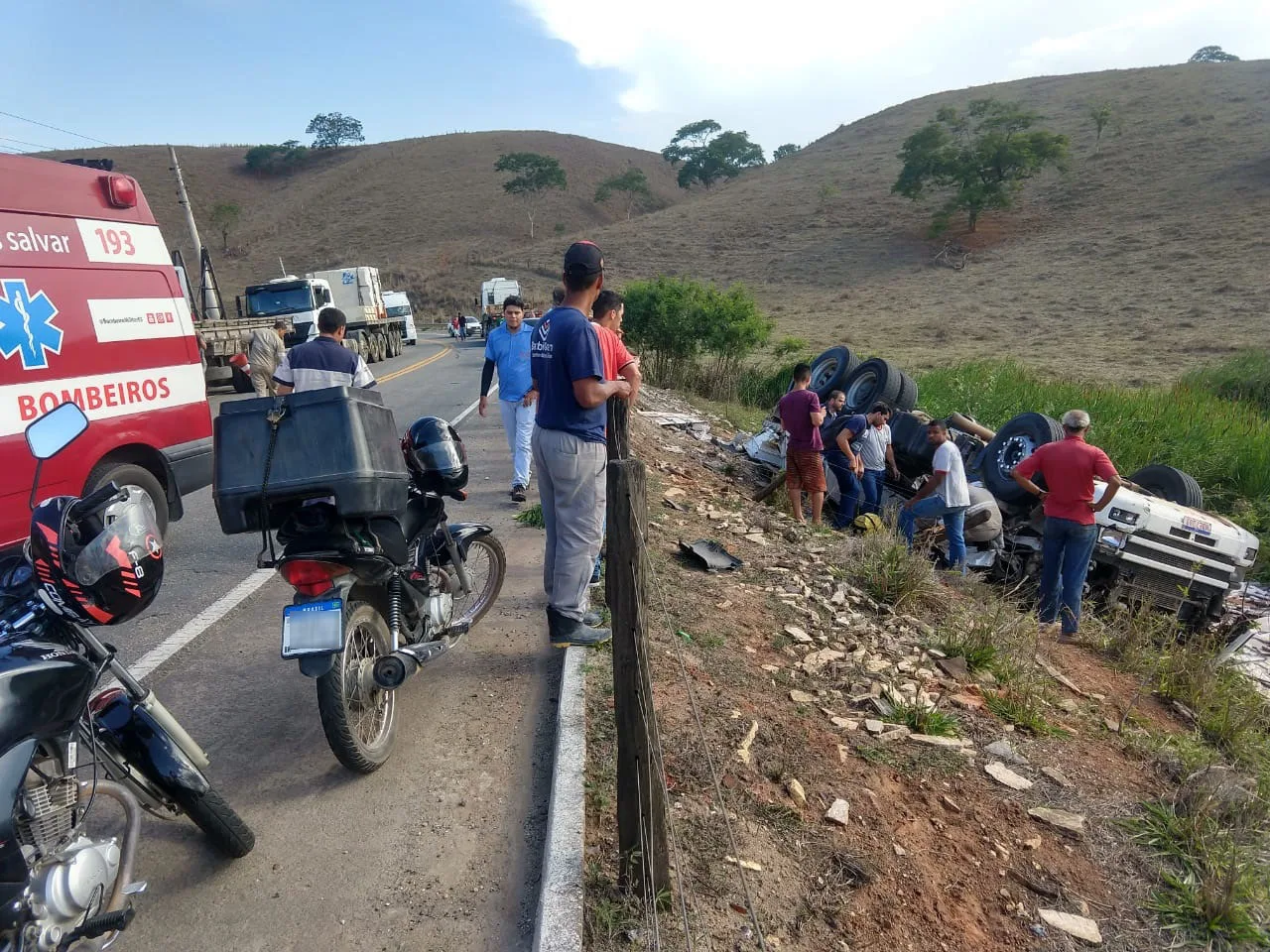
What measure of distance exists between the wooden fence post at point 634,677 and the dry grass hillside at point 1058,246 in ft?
73.8

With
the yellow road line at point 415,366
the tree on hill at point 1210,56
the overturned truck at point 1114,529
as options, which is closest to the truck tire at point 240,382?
the yellow road line at point 415,366

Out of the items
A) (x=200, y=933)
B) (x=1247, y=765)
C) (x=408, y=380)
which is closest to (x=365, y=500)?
(x=200, y=933)

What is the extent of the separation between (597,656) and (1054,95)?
→ 92242 mm

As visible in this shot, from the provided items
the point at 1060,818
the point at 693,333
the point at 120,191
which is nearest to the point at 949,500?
the point at 1060,818

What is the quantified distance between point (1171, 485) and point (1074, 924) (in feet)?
27.2

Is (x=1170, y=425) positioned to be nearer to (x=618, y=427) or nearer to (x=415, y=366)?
(x=618, y=427)

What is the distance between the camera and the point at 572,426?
3705 mm

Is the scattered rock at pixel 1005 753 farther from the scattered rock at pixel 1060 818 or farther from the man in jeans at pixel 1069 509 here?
the man in jeans at pixel 1069 509

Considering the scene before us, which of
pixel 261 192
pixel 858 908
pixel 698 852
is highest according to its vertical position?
pixel 261 192

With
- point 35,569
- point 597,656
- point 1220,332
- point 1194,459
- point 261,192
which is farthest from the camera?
point 261,192

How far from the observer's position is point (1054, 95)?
76500 mm

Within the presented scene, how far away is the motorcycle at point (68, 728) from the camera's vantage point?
1740 mm

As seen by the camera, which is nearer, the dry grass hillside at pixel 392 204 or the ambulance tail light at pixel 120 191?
the ambulance tail light at pixel 120 191

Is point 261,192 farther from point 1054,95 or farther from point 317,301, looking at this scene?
point 1054,95
